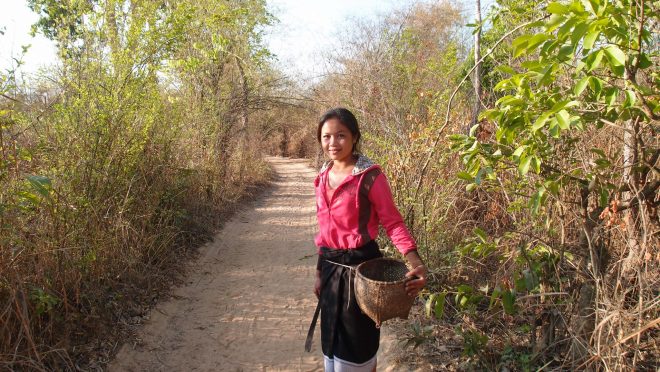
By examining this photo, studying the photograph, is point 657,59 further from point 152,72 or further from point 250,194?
point 250,194

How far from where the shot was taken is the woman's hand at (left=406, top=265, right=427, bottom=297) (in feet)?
6.53

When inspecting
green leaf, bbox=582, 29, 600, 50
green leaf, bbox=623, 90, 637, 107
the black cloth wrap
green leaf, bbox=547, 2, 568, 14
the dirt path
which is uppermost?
green leaf, bbox=547, 2, 568, 14

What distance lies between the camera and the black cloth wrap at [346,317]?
2152mm

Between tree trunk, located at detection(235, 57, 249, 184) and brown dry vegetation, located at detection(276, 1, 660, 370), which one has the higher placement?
tree trunk, located at detection(235, 57, 249, 184)

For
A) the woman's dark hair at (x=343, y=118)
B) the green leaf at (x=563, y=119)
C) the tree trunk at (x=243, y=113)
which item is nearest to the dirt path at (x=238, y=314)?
the woman's dark hair at (x=343, y=118)

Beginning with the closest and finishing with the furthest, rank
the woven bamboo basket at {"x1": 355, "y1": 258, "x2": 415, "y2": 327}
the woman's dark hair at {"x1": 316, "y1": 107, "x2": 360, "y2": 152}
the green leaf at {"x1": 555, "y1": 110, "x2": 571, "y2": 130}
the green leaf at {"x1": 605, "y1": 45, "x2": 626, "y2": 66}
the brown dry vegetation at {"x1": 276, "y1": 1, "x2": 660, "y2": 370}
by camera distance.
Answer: the green leaf at {"x1": 605, "y1": 45, "x2": 626, "y2": 66}, the green leaf at {"x1": 555, "y1": 110, "x2": 571, "y2": 130}, the woven bamboo basket at {"x1": 355, "y1": 258, "x2": 415, "y2": 327}, the brown dry vegetation at {"x1": 276, "y1": 1, "x2": 660, "y2": 370}, the woman's dark hair at {"x1": 316, "y1": 107, "x2": 360, "y2": 152}

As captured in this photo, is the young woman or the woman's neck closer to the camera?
the young woman

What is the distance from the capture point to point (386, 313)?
6.48 ft

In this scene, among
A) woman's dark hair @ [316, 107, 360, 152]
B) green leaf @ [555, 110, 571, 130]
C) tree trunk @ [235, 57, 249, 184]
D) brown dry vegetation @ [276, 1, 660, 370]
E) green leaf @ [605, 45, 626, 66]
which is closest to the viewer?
green leaf @ [605, 45, 626, 66]

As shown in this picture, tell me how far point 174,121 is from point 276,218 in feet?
12.5

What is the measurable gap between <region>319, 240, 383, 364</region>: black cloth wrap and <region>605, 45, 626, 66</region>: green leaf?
51.8 inches

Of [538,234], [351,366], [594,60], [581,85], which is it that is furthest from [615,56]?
[538,234]

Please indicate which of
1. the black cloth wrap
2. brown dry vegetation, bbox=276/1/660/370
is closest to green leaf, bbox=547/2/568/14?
brown dry vegetation, bbox=276/1/660/370

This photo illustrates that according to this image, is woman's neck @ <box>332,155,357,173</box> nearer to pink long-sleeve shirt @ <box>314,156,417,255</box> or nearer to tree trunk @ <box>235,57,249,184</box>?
pink long-sleeve shirt @ <box>314,156,417,255</box>
